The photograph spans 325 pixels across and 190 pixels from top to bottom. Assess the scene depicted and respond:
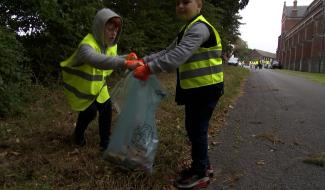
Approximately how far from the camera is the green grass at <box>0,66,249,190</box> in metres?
3.83

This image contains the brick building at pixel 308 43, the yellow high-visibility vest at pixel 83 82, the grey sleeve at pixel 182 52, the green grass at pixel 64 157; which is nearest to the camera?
the grey sleeve at pixel 182 52

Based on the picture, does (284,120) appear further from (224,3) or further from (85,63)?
(224,3)

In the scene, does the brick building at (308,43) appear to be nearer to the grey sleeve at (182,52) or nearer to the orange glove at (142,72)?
the grey sleeve at (182,52)

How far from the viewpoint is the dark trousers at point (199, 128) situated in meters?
3.92

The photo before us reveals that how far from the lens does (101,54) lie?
4.13m

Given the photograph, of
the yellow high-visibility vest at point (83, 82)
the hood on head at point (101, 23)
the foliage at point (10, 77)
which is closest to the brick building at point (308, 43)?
the foliage at point (10, 77)

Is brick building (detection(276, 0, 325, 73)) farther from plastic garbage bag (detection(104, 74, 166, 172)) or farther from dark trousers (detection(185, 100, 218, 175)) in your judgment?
plastic garbage bag (detection(104, 74, 166, 172))

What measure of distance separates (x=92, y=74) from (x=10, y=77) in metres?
3.29

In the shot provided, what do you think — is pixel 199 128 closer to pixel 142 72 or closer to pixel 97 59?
pixel 142 72

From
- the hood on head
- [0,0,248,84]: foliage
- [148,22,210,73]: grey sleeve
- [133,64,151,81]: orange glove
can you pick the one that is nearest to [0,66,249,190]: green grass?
[133,64,151,81]: orange glove

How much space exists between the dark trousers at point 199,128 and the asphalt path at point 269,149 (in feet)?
0.96

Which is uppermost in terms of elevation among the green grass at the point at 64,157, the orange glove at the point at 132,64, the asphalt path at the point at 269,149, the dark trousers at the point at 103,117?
the orange glove at the point at 132,64

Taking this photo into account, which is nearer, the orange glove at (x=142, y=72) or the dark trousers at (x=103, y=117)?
the orange glove at (x=142, y=72)

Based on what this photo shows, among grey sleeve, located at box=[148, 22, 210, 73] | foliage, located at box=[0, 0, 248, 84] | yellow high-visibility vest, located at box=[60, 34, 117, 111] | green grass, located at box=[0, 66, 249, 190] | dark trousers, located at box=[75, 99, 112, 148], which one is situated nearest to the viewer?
grey sleeve, located at box=[148, 22, 210, 73]
